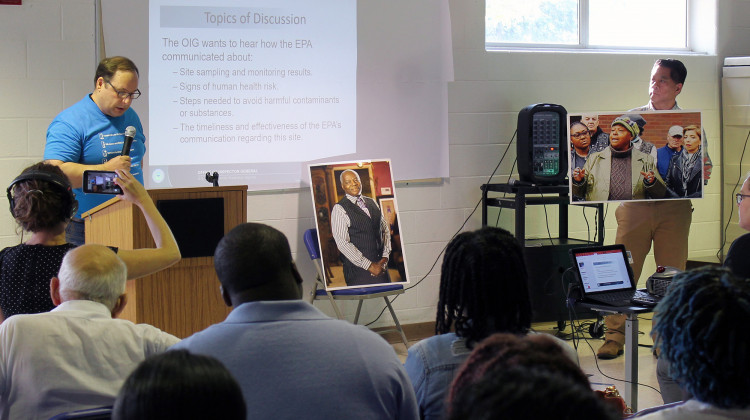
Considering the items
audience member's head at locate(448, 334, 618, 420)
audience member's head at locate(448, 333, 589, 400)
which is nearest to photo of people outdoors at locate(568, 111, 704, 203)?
audience member's head at locate(448, 333, 589, 400)

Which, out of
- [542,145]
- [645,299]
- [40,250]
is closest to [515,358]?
[40,250]

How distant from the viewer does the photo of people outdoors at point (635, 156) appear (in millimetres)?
4574

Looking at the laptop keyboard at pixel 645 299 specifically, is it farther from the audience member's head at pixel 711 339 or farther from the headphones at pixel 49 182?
the headphones at pixel 49 182

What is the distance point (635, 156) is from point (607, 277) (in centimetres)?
138

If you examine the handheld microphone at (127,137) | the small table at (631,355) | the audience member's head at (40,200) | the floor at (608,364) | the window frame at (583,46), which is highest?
the window frame at (583,46)

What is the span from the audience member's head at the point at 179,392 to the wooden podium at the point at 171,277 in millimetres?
1945

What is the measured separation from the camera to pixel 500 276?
74.8 inches

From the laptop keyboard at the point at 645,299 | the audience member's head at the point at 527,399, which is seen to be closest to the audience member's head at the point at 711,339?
the audience member's head at the point at 527,399

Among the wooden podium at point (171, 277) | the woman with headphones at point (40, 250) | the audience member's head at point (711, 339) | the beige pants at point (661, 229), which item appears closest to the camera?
the audience member's head at point (711, 339)

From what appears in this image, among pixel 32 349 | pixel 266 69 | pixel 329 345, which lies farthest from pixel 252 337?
pixel 266 69

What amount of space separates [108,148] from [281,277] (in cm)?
200

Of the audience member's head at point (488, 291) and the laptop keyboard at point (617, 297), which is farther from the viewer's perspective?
the laptop keyboard at point (617, 297)

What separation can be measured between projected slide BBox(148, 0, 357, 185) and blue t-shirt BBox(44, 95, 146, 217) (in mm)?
1032

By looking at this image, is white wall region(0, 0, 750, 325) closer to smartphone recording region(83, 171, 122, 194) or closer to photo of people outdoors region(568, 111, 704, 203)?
photo of people outdoors region(568, 111, 704, 203)
